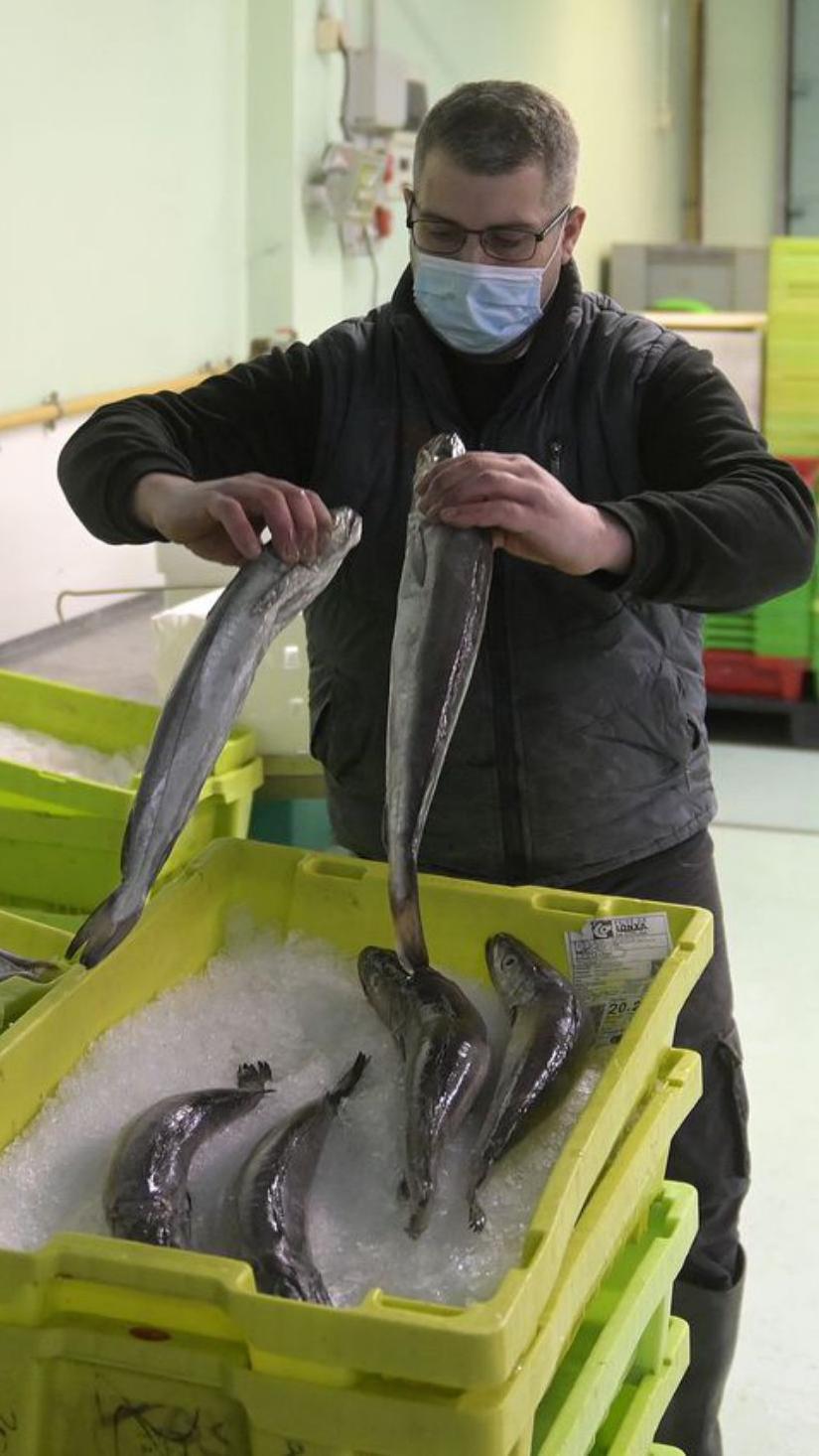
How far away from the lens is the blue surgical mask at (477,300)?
1796 millimetres

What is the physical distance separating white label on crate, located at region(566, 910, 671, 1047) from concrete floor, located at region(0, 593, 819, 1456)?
48.3 inches

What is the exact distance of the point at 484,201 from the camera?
175cm

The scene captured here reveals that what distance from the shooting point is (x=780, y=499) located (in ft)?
5.61

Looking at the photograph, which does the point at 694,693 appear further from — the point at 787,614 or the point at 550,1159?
the point at 787,614

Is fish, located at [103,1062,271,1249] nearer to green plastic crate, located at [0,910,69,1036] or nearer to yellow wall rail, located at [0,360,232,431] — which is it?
green plastic crate, located at [0,910,69,1036]

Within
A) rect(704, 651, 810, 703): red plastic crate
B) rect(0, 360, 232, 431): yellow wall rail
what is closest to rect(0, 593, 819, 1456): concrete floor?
rect(704, 651, 810, 703): red plastic crate

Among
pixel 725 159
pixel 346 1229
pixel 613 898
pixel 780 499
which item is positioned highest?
pixel 725 159

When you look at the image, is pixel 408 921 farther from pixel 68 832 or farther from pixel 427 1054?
pixel 68 832

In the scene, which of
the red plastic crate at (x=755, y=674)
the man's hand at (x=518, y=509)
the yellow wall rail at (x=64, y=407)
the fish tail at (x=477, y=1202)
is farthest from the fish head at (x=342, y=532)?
the red plastic crate at (x=755, y=674)

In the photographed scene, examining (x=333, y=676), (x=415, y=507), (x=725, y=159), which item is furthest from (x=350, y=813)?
(x=725, y=159)

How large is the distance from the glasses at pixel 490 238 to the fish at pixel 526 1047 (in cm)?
71

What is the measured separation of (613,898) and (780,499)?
43 cm

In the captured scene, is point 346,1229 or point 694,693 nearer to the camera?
point 346,1229

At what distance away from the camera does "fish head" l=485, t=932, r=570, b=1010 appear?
1.54 meters
